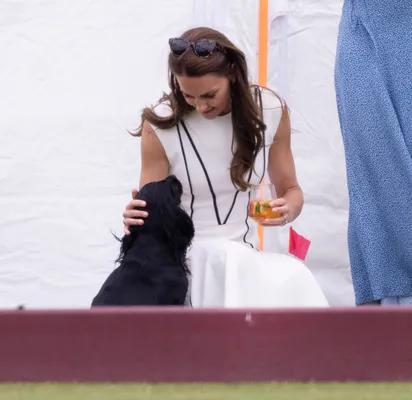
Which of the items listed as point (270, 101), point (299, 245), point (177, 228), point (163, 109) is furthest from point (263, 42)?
point (177, 228)

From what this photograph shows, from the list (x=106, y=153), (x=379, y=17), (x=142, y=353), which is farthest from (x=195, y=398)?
(x=106, y=153)

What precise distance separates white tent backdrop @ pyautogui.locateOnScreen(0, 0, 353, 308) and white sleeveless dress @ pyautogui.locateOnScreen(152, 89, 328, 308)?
0.48 metres

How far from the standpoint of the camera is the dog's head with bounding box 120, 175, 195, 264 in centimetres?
205

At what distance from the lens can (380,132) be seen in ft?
7.60

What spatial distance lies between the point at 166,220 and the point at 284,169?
489 mm

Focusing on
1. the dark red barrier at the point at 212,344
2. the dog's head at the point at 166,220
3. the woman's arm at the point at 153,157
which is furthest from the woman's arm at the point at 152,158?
the dark red barrier at the point at 212,344

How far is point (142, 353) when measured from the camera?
1346 mm

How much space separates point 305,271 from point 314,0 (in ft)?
3.39

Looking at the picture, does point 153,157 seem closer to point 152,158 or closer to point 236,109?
point 152,158

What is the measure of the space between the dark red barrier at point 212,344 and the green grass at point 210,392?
0.01 metres

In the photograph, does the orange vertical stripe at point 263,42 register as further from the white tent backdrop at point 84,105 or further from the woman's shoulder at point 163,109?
the woman's shoulder at point 163,109

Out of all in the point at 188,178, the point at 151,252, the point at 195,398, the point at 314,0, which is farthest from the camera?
the point at 314,0

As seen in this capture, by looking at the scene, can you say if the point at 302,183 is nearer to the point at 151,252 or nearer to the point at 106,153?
the point at 106,153

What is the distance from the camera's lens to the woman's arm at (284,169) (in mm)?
2393
